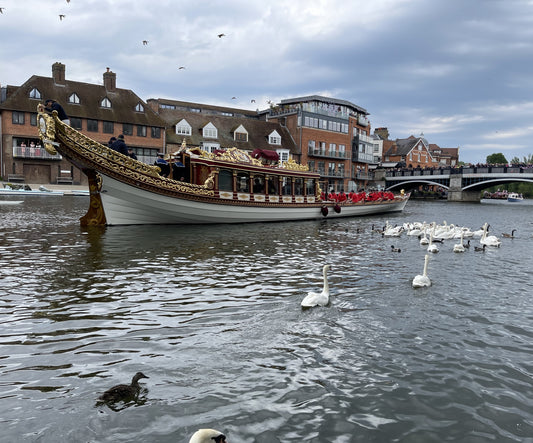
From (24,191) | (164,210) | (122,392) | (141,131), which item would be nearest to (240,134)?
(141,131)

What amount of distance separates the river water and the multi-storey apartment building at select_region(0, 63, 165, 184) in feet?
131

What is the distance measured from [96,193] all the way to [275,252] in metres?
10.1

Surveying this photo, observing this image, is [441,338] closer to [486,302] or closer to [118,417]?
[486,302]

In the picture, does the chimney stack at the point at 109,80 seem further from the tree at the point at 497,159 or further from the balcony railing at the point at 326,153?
the tree at the point at 497,159

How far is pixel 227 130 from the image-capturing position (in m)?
58.2

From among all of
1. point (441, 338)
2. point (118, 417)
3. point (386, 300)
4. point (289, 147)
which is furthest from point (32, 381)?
point (289, 147)

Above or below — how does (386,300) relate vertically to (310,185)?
below

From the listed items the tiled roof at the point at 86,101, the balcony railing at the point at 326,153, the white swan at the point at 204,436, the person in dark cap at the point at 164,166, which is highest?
the tiled roof at the point at 86,101

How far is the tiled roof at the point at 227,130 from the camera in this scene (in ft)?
180

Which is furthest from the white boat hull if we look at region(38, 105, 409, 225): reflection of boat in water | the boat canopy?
the boat canopy

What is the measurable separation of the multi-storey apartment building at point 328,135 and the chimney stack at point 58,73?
97.9ft

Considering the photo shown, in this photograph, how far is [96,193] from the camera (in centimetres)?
1958

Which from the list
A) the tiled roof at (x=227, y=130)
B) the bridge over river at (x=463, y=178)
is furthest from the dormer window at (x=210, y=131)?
the bridge over river at (x=463, y=178)

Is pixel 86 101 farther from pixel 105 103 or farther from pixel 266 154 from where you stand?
pixel 266 154
